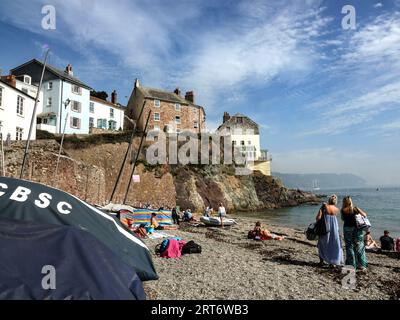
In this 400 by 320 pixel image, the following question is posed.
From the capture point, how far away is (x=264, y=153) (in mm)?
63500

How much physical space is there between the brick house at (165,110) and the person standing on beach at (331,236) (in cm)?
4312

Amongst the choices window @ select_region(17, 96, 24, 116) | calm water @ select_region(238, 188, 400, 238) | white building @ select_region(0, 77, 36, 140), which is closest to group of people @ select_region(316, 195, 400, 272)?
calm water @ select_region(238, 188, 400, 238)

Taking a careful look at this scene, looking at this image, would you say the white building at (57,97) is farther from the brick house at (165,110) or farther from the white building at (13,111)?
the brick house at (165,110)

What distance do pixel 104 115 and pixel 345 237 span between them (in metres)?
42.9

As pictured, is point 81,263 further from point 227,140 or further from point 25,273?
point 227,140

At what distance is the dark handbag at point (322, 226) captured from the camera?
348 inches

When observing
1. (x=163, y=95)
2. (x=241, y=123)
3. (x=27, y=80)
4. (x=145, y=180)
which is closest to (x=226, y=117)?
(x=241, y=123)

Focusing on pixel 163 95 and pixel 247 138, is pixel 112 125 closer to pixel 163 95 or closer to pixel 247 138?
pixel 163 95

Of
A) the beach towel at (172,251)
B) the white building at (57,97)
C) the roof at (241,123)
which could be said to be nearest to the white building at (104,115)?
the white building at (57,97)

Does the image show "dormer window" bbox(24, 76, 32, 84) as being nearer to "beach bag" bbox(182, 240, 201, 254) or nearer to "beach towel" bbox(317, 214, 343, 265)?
"beach bag" bbox(182, 240, 201, 254)

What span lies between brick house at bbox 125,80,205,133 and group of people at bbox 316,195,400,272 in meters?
43.1

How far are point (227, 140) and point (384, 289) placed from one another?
163 ft

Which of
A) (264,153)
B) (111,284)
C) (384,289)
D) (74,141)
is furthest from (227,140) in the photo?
(111,284)

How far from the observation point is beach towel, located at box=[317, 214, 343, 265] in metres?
8.86
